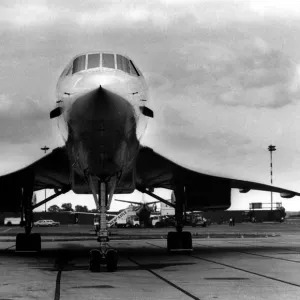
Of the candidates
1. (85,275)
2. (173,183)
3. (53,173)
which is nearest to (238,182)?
(173,183)

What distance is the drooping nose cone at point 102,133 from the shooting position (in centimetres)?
922

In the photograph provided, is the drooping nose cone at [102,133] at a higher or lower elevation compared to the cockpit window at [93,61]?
lower

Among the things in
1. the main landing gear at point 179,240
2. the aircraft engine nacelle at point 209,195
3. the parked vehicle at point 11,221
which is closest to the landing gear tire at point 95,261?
the main landing gear at point 179,240

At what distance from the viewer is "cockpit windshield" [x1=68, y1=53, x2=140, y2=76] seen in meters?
10.4

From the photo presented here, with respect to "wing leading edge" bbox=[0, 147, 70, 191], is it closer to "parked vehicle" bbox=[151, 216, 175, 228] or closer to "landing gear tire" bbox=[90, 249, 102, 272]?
"landing gear tire" bbox=[90, 249, 102, 272]

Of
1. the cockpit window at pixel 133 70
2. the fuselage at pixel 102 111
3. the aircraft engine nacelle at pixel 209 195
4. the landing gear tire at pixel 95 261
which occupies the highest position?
the cockpit window at pixel 133 70

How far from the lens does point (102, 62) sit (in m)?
10.5

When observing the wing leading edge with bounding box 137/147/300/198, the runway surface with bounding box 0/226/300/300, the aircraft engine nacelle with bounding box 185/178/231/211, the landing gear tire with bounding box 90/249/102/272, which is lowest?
the runway surface with bounding box 0/226/300/300

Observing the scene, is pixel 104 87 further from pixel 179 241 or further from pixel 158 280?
pixel 179 241

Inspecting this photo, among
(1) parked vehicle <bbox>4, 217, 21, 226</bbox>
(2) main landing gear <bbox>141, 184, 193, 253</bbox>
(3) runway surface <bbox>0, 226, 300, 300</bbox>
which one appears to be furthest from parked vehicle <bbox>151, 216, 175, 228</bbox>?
(3) runway surface <bbox>0, 226, 300, 300</bbox>

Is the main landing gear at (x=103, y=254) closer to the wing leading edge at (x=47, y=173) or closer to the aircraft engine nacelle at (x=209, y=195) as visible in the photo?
the wing leading edge at (x=47, y=173)

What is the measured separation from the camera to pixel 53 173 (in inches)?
579

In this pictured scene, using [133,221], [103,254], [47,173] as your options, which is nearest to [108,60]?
[103,254]

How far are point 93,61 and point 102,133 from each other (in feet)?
5.04
